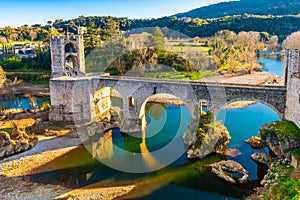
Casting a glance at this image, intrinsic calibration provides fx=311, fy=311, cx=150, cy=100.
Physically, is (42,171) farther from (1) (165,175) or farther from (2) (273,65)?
(2) (273,65)

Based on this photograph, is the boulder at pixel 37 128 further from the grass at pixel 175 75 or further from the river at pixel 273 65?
the river at pixel 273 65

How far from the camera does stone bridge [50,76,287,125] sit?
68.1 ft

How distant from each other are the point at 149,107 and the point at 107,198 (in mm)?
17746

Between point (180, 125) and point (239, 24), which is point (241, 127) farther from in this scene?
point (239, 24)

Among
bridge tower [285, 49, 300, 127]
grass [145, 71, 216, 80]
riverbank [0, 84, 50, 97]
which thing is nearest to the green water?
bridge tower [285, 49, 300, 127]

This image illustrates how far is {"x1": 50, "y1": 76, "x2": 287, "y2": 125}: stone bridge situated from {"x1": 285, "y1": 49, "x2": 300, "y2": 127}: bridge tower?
63 cm

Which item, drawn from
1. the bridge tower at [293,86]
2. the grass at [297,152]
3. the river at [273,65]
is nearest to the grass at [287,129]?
the bridge tower at [293,86]

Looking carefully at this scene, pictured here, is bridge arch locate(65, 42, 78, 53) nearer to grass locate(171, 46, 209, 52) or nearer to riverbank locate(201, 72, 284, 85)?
riverbank locate(201, 72, 284, 85)

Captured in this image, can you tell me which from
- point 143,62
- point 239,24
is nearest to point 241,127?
point 143,62

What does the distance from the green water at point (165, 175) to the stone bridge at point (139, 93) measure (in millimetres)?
3146

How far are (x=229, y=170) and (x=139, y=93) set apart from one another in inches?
396

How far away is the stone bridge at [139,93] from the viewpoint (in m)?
20.8

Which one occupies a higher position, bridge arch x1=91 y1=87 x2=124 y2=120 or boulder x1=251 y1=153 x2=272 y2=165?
bridge arch x1=91 y1=87 x2=124 y2=120

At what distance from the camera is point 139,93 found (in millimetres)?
25656
